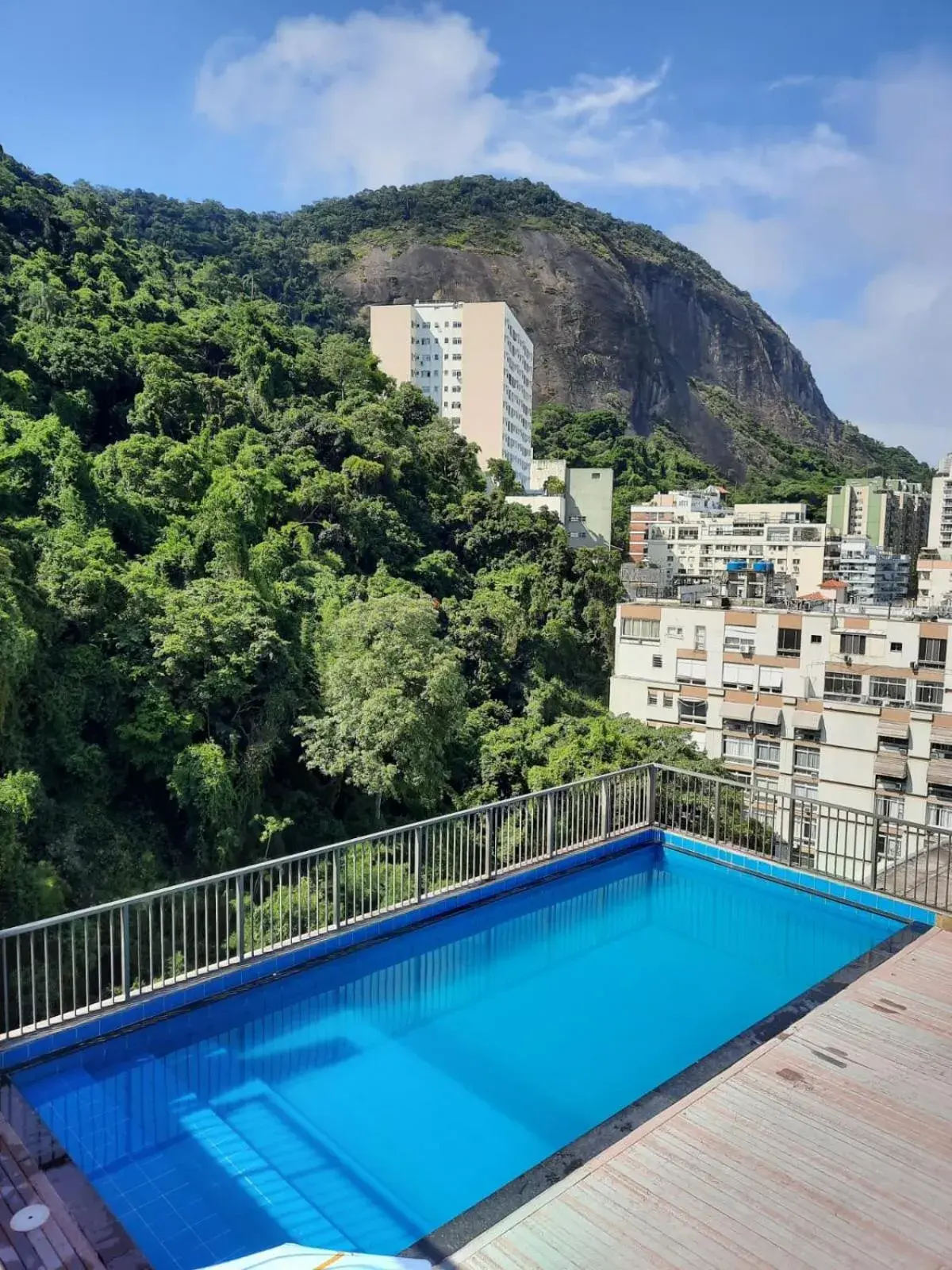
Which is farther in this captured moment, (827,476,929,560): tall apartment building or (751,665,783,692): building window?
(827,476,929,560): tall apartment building

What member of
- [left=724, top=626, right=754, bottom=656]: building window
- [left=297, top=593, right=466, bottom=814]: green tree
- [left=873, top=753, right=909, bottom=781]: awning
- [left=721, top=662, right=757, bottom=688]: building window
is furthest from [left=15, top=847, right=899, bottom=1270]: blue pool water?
[left=724, top=626, right=754, bottom=656]: building window

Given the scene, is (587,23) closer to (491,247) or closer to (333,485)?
(333,485)

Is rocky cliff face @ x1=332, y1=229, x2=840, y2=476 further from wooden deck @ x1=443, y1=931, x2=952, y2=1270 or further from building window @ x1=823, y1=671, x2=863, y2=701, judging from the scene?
wooden deck @ x1=443, y1=931, x2=952, y2=1270

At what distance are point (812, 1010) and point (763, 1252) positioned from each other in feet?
6.33

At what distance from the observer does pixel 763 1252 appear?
2.95m

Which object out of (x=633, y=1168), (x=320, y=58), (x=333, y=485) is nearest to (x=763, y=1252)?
(x=633, y=1168)

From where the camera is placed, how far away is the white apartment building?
2173 inches

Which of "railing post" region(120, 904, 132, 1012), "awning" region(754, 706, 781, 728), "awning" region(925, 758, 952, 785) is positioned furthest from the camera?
"awning" region(754, 706, 781, 728)

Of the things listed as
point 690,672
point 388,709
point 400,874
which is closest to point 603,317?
point 690,672

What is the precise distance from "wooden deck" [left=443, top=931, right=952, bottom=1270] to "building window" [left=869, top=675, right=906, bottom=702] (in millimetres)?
17908

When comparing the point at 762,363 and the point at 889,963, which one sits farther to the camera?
the point at 762,363

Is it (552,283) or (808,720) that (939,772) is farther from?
(552,283)

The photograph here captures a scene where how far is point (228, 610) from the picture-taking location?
15.8 m

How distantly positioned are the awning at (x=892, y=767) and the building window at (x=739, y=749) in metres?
2.88
